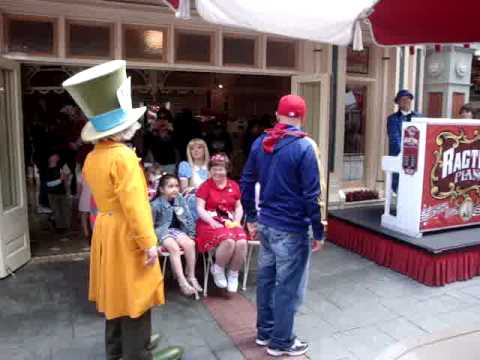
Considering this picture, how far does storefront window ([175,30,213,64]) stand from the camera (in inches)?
198

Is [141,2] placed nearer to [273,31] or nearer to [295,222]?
[273,31]

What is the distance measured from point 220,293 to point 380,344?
1367 mm

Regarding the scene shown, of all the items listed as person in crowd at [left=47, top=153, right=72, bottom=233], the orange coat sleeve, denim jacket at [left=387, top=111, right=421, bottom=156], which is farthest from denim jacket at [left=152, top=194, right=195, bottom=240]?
denim jacket at [left=387, top=111, right=421, bottom=156]

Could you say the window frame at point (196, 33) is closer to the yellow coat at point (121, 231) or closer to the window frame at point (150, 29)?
the window frame at point (150, 29)

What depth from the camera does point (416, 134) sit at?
4.38 m

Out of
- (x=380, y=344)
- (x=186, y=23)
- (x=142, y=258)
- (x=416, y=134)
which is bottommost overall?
(x=380, y=344)

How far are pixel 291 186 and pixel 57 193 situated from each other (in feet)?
12.3

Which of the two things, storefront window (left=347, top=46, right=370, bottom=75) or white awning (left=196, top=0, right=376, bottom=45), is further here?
storefront window (left=347, top=46, right=370, bottom=75)

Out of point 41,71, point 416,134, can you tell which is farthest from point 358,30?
point 41,71

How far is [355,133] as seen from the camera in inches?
259

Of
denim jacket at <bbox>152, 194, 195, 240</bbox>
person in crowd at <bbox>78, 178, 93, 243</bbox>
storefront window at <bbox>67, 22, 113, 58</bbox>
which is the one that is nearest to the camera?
denim jacket at <bbox>152, 194, 195, 240</bbox>

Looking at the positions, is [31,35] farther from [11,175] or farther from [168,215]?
[168,215]

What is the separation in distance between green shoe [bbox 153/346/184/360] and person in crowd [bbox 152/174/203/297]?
2.67 ft

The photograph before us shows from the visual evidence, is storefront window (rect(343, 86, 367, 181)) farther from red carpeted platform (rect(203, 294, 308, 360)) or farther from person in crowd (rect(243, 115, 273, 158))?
red carpeted platform (rect(203, 294, 308, 360))
